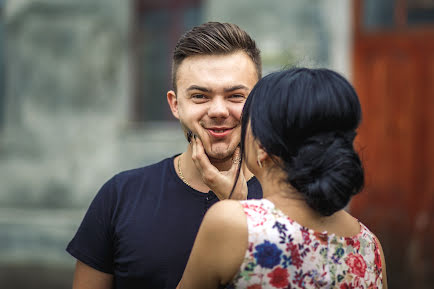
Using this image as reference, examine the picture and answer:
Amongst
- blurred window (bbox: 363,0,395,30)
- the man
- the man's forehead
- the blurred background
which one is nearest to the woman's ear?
the man

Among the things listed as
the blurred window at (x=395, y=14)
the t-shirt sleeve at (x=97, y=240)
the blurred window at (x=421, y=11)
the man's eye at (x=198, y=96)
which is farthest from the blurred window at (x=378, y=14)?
the t-shirt sleeve at (x=97, y=240)

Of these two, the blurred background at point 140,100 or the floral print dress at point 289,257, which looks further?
the blurred background at point 140,100

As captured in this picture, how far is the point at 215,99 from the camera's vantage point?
2518 mm

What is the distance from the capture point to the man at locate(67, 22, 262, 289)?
7.72 ft

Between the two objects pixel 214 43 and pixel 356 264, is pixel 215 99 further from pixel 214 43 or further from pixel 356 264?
pixel 356 264

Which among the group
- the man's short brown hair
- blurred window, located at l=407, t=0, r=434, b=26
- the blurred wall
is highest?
blurred window, located at l=407, t=0, r=434, b=26

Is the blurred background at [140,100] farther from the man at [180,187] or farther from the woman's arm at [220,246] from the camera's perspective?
the woman's arm at [220,246]

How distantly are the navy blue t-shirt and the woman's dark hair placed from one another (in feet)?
2.20

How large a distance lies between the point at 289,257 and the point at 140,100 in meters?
6.33

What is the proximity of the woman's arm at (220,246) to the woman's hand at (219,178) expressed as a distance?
0.42 meters

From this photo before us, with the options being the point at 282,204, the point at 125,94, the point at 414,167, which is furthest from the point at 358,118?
the point at 125,94

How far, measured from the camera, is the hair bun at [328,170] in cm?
175

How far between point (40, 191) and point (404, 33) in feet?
15.5

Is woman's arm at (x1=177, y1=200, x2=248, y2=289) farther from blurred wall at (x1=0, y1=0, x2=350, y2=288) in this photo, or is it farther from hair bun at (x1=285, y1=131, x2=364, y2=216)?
blurred wall at (x1=0, y1=0, x2=350, y2=288)
